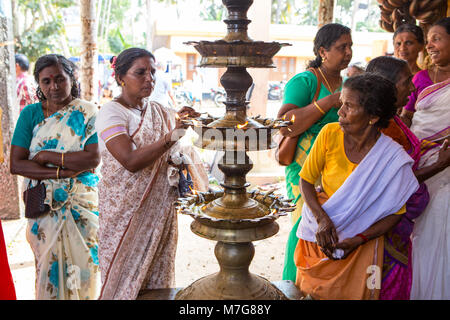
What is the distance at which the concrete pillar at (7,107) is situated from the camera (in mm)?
5172

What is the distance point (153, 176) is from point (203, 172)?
0.37 metres

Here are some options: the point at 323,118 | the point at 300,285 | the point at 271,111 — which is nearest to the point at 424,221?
the point at 323,118

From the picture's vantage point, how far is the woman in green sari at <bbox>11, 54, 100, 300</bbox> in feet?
9.21

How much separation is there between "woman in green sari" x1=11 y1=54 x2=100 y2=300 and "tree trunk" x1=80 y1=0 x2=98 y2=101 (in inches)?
91.8

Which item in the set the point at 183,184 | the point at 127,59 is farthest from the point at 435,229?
the point at 127,59

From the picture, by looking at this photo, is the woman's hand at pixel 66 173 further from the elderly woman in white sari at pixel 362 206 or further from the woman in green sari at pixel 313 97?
the elderly woman in white sari at pixel 362 206

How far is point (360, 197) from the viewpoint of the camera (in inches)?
76.7

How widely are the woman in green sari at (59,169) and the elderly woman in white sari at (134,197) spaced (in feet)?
1.47

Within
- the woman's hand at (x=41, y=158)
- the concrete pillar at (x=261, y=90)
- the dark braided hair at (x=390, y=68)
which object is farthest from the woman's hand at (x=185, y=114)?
the concrete pillar at (x=261, y=90)

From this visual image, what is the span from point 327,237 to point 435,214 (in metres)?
1.06

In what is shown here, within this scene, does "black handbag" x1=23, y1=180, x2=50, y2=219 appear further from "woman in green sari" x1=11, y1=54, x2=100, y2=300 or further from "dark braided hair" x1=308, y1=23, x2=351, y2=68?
"dark braided hair" x1=308, y1=23, x2=351, y2=68

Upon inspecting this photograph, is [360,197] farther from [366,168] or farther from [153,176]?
[153,176]

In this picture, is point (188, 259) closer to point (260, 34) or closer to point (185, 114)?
point (185, 114)

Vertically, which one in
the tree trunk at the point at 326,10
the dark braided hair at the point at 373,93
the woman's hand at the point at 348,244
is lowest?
the woman's hand at the point at 348,244
